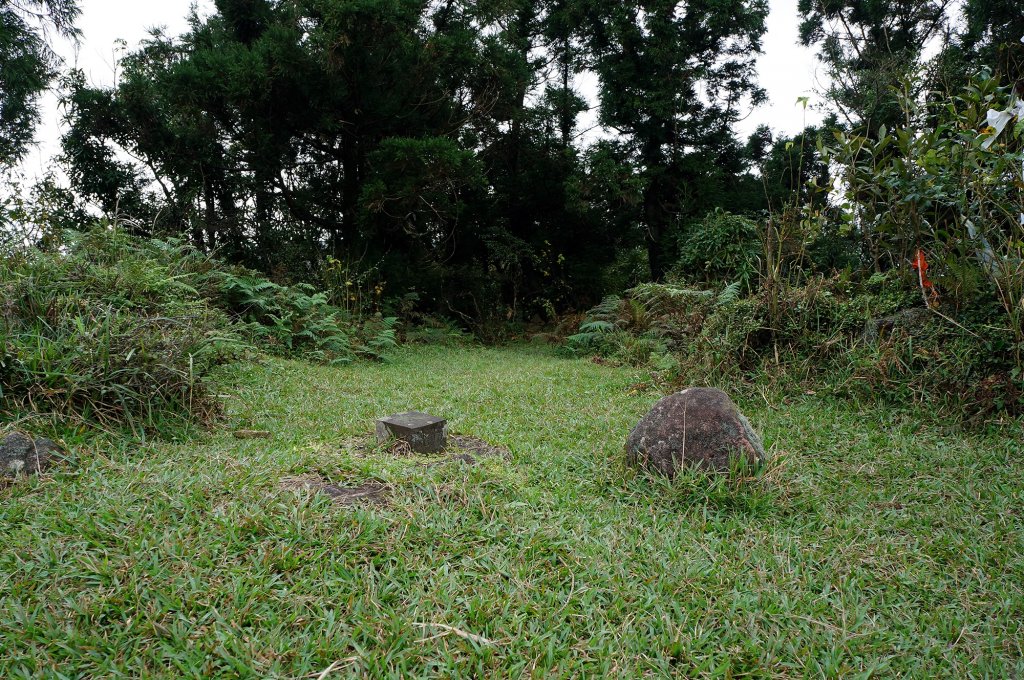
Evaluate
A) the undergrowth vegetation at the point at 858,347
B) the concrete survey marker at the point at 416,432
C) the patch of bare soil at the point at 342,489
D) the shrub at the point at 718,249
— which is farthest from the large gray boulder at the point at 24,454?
the shrub at the point at 718,249

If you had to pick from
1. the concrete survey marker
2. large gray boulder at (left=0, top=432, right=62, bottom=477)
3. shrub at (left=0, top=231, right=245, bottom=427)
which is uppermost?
shrub at (left=0, top=231, right=245, bottom=427)

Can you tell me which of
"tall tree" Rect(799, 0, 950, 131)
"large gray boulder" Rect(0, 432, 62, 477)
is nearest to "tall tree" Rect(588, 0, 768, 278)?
"tall tree" Rect(799, 0, 950, 131)

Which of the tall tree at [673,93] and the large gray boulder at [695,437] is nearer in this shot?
the large gray boulder at [695,437]

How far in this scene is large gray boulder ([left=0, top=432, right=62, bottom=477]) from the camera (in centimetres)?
248

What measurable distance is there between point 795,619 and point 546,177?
10948 millimetres

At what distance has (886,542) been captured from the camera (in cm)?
243

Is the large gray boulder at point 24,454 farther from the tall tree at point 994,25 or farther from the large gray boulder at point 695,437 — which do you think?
the tall tree at point 994,25

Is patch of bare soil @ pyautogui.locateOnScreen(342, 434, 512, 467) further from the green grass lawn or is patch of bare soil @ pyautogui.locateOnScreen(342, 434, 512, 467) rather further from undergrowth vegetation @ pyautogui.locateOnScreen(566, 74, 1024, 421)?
undergrowth vegetation @ pyautogui.locateOnScreen(566, 74, 1024, 421)

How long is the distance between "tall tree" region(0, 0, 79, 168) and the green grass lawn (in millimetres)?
11311

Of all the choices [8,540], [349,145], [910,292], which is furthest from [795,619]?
[349,145]

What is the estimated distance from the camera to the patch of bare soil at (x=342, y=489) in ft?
7.80

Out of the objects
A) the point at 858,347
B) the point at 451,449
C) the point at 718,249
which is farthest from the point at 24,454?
the point at 718,249

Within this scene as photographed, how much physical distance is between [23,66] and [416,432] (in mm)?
12368

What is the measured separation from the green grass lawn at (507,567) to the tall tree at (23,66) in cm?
1131
